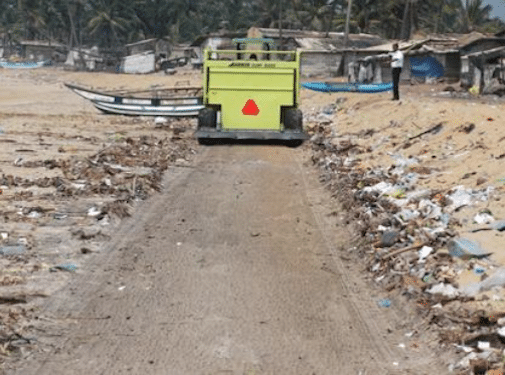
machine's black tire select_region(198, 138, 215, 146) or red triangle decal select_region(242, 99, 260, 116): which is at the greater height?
red triangle decal select_region(242, 99, 260, 116)

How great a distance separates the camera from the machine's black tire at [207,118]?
1595cm

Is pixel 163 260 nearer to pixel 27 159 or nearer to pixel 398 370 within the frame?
pixel 398 370

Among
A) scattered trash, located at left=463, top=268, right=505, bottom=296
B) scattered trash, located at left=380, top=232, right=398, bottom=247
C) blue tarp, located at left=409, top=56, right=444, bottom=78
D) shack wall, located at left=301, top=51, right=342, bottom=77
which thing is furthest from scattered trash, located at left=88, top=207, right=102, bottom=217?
shack wall, located at left=301, top=51, right=342, bottom=77

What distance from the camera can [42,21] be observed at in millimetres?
93500

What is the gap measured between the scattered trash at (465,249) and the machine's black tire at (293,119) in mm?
9528

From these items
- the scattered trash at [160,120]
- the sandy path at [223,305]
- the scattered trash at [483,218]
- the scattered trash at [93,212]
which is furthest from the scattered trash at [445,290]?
the scattered trash at [160,120]

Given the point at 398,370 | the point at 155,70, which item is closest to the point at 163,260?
the point at 398,370

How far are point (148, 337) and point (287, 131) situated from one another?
11094 mm

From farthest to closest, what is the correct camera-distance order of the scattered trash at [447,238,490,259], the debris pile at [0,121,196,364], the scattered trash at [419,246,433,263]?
the scattered trash at [419,246,433,263], the scattered trash at [447,238,490,259], the debris pile at [0,121,196,364]

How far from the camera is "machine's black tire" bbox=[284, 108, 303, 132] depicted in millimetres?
15931

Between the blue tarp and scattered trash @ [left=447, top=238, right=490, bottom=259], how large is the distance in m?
28.6

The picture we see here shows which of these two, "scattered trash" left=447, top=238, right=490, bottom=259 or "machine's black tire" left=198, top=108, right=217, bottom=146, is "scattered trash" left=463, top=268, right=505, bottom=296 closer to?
"scattered trash" left=447, top=238, right=490, bottom=259

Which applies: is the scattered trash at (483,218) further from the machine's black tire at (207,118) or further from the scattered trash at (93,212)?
the machine's black tire at (207,118)

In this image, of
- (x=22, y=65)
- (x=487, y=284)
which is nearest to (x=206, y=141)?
(x=487, y=284)
